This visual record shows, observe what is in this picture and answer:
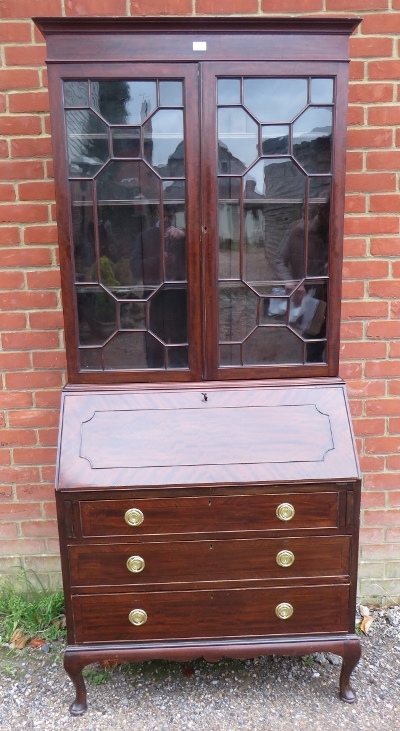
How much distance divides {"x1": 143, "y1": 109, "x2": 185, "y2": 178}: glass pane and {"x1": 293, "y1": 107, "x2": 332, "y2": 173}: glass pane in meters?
0.37

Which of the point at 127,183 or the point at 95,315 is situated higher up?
the point at 127,183

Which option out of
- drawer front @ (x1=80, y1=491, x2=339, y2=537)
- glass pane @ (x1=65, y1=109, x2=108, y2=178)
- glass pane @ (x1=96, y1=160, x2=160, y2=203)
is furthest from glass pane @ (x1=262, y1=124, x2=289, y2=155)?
drawer front @ (x1=80, y1=491, x2=339, y2=537)

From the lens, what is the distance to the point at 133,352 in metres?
1.86

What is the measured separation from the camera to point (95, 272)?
180cm

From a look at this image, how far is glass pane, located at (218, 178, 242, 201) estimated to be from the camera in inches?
69.4

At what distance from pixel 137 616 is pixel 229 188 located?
1.47 metres

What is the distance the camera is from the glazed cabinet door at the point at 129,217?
66.7 inches

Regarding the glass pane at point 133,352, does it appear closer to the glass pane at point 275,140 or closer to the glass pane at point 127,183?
the glass pane at point 127,183

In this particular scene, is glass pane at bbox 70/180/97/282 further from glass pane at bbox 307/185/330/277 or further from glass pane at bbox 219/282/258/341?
glass pane at bbox 307/185/330/277

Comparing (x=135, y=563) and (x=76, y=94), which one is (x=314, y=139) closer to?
(x=76, y=94)

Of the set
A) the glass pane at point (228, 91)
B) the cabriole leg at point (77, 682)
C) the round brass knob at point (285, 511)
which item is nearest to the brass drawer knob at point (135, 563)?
the cabriole leg at point (77, 682)

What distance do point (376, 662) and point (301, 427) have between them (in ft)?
3.60

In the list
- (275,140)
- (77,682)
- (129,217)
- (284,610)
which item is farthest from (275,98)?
(77,682)

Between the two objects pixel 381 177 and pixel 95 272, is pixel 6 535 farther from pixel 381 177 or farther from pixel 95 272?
pixel 381 177
